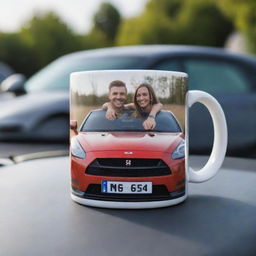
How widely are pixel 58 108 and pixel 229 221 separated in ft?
5.52

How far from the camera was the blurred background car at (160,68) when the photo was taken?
2.19 m

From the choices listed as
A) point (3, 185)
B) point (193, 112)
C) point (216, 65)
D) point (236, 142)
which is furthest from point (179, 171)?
point (216, 65)

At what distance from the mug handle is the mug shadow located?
0.15 feet

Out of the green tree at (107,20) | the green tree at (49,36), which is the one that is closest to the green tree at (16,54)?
the green tree at (49,36)

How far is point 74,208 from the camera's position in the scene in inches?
28.5

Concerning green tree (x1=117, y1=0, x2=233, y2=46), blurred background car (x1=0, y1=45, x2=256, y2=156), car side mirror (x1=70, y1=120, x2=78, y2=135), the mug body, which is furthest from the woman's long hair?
green tree (x1=117, y1=0, x2=233, y2=46)

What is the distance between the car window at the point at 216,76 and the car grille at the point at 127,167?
2051mm

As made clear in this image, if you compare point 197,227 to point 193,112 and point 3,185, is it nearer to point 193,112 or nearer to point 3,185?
point 3,185

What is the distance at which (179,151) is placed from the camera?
72cm

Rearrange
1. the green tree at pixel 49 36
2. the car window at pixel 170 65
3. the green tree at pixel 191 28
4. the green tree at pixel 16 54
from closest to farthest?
the car window at pixel 170 65 → the green tree at pixel 16 54 → the green tree at pixel 49 36 → the green tree at pixel 191 28

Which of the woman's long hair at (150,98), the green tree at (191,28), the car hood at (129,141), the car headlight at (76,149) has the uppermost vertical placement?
the green tree at (191,28)

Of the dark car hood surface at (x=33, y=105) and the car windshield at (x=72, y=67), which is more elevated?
the car windshield at (x=72, y=67)

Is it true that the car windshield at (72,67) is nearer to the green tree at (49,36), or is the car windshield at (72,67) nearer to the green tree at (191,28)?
the green tree at (49,36)

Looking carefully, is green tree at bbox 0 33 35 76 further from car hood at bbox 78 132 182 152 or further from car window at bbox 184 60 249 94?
car hood at bbox 78 132 182 152
